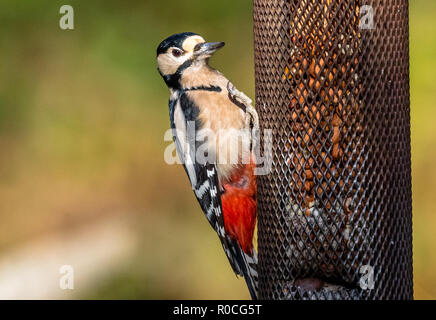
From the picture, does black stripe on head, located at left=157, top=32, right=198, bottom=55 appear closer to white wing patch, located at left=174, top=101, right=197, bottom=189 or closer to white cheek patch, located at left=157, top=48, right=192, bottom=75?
white cheek patch, located at left=157, top=48, right=192, bottom=75

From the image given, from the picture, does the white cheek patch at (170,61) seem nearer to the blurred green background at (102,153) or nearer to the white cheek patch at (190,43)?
the white cheek patch at (190,43)

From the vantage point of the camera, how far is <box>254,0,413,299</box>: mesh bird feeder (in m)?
4.21

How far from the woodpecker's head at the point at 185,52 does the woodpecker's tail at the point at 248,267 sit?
1.06 meters

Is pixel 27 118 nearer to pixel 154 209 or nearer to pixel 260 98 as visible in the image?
pixel 154 209

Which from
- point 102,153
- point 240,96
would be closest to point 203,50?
point 240,96

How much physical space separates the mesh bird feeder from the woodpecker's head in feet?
2.72

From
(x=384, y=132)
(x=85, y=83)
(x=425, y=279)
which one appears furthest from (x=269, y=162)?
(x=85, y=83)

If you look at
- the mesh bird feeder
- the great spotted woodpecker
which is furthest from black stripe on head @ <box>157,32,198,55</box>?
the mesh bird feeder

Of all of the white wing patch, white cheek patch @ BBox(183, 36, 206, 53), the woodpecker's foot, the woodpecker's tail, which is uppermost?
white cheek patch @ BBox(183, 36, 206, 53)

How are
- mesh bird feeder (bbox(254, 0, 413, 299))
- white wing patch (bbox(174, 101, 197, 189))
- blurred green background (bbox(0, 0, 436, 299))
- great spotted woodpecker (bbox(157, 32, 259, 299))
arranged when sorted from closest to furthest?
mesh bird feeder (bbox(254, 0, 413, 299)) < great spotted woodpecker (bbox(157, 32, 259, 299)) < white wing patch (bbox(174, 101, 197, 189)) < blurred green background (bbox(0, 0, 436, 299))

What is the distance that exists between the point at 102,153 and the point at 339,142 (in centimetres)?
414

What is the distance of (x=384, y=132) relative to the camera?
168 inches

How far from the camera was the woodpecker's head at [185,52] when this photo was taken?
5.21 m

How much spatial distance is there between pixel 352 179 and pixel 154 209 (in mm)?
3853
